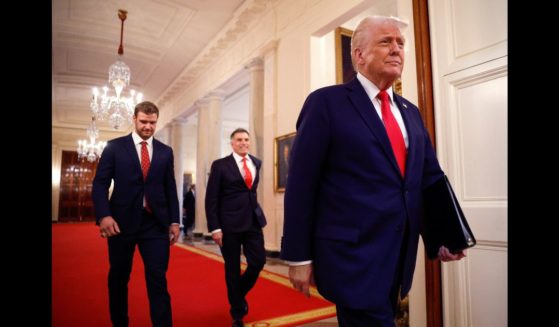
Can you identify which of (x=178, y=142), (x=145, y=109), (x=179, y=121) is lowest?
(x=145, y=109)

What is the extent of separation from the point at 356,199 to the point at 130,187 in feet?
6.76

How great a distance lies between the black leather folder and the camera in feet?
5.24

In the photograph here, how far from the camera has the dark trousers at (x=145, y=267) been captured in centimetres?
269

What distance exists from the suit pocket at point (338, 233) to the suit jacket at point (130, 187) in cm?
182

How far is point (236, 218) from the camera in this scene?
11.9 feet

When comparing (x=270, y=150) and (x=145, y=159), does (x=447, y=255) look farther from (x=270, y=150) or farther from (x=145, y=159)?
(x=270, y=150)

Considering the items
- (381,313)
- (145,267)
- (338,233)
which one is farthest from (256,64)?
(381,313)

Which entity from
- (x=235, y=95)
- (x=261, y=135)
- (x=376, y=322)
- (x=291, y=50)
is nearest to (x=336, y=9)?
(x=291, y=50)

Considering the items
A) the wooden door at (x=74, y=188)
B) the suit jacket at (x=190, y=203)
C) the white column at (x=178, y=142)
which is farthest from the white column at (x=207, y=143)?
the wooden door at (x=74, y=188)

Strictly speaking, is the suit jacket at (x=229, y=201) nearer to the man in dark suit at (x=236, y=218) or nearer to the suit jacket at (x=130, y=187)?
the man in dark suit at (x=236, y=218)

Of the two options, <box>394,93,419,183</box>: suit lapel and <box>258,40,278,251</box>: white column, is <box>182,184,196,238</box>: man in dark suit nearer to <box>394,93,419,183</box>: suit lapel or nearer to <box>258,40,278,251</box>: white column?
<box>258,40,278,251</box>: white column

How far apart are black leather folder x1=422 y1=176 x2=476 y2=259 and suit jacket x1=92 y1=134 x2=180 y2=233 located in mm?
2028

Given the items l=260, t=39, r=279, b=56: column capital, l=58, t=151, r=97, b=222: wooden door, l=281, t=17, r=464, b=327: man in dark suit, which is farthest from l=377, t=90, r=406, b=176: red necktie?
l=58, t=151, r=97, b=222: wooden door
